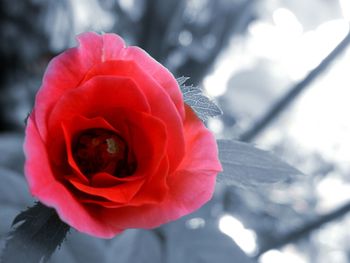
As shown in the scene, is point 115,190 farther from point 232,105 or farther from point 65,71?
point 232,105

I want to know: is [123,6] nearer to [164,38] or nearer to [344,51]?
[164,38]

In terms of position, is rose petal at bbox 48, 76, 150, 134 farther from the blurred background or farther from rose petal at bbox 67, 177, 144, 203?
the blurred background

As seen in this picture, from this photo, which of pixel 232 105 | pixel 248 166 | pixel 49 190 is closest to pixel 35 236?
pixel 49 190

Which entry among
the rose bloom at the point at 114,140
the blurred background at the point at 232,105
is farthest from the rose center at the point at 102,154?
the blurred background at the point at 232,105

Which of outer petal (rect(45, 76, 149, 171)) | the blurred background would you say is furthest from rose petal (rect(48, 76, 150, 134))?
the blurred background

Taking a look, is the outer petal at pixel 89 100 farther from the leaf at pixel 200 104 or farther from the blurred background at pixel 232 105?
the blurred background at pixel 232 105

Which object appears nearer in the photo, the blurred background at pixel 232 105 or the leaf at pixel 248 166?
the leaf at pixel 248 166
